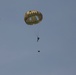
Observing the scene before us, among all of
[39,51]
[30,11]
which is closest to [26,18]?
[30,11]

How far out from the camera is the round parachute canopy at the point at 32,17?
11025 centimetres

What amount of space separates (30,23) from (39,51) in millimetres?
8890

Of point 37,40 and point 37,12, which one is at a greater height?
point 37,12

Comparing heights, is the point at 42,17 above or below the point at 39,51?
above

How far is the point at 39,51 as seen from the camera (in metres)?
110

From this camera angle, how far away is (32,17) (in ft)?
375

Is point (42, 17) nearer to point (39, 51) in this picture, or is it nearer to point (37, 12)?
point (37, 12)

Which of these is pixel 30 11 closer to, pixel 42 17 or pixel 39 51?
pixel 42 17

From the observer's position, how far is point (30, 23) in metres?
114

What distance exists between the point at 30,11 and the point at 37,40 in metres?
8.00

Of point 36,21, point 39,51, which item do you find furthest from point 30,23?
point 39,51

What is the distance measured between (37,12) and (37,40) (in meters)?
7.58

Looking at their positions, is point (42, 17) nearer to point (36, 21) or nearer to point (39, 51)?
point (36, 21)

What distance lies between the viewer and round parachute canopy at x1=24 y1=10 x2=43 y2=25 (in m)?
110
